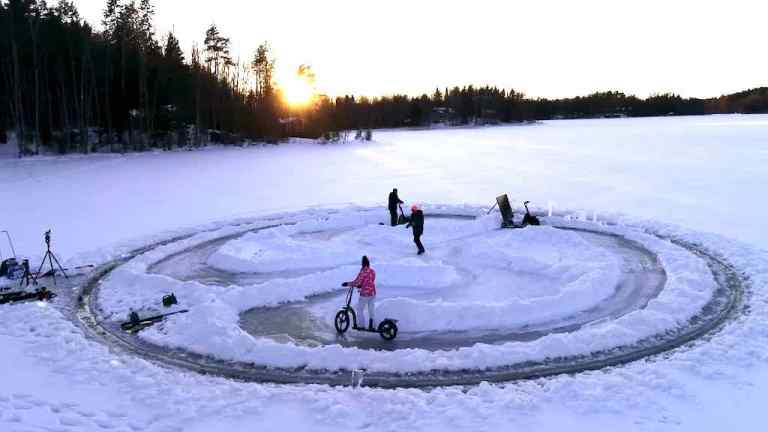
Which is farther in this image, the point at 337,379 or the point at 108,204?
the point at 108,204

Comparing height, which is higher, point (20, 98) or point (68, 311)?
point (20, 98)

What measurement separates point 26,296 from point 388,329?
A: 319 inches

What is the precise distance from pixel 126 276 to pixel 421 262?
23.1 ft

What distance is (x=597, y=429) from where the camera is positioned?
7.32m

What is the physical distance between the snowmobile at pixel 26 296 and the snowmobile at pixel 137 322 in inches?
106

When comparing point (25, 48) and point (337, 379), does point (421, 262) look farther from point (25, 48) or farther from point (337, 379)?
point (25, 48)

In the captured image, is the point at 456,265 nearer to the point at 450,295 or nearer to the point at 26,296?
the point at 450,295

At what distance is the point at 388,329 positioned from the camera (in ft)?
34.0

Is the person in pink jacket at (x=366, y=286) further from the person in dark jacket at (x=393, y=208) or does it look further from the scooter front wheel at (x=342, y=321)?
the person in dark jacket at (x=393, y=208)

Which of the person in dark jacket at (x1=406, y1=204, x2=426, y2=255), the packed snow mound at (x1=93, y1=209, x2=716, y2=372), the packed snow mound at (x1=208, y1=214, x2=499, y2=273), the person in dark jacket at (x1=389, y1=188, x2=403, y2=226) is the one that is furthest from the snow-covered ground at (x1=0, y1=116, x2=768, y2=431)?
the person in dark jacket at (x1=389, y1=188, x2=403, y2=226)

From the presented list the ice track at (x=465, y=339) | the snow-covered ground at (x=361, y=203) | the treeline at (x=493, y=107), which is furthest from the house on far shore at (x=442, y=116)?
the ice track at (x=465, y=339)

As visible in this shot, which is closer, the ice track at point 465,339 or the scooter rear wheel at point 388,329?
the ice track at point 465,339

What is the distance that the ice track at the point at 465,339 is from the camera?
8969 millimetres

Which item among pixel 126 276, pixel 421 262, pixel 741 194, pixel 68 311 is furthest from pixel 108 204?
pixel 741 194
